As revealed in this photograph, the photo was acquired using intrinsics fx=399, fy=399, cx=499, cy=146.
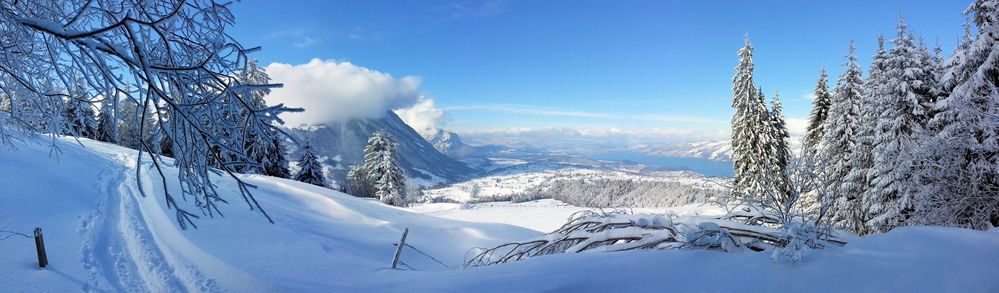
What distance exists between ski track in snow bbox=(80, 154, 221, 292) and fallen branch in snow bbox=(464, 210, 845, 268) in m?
4.58

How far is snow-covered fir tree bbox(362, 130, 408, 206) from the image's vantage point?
3077 centimetres

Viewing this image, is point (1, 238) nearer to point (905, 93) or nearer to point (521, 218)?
point (521, 218)

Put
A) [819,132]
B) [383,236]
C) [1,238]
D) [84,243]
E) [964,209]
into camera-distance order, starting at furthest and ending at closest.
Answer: [819,132], [383,236], [964,209], [84,243], [1,238]

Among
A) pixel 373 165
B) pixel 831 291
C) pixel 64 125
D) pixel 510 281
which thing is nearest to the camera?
pixel 831 291

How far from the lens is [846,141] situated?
56.0ft

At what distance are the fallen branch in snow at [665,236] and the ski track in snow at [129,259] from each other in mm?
4583

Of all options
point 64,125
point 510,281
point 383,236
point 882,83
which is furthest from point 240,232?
point 882,83

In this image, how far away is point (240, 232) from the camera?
288 inches

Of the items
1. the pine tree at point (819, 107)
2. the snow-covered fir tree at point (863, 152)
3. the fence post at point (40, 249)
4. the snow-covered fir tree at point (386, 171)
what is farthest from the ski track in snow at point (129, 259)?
the pine tree at point (819, 107)

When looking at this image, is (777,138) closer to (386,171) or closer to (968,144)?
(968,144)

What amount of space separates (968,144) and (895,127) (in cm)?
481

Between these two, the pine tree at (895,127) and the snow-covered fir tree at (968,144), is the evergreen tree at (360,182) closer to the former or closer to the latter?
the pine tree at (895,127)

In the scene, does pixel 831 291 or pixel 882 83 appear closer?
pixel 831 291

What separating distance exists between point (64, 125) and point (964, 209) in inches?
697
